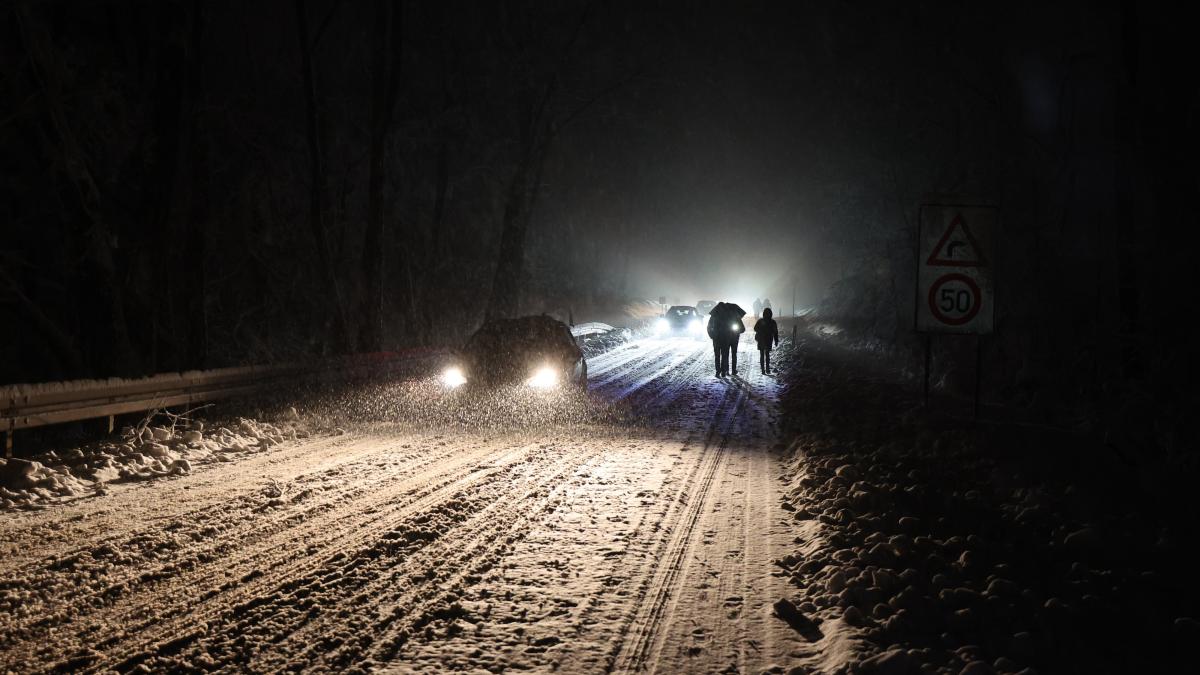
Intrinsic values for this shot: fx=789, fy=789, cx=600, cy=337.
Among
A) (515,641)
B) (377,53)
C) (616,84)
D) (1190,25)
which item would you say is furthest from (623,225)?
(515,641)

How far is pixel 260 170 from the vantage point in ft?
73.0

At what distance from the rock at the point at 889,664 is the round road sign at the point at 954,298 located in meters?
5.76

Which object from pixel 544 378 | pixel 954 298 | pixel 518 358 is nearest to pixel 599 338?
pixel 544 378

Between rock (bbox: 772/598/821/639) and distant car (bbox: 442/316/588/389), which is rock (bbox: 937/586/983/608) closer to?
rock (bbox: 772/598/821/639)

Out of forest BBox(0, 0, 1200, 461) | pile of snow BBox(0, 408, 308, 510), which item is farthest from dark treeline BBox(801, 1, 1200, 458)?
pile of snow BBox(0, 408, 308, 510)

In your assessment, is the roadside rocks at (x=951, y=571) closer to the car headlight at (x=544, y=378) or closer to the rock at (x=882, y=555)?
the rock at (x=882, y=555)

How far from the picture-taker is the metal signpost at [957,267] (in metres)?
8.85

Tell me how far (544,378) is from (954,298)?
345 inches

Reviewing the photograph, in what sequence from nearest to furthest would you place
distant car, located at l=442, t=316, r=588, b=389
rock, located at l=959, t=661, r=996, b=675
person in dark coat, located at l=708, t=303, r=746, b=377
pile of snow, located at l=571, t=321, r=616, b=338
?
1. rock, located at l=959, t=661, r=996, b=675
2. distant car, located at l=442, t=316, r=588, b=389
3. person in dark coat, located at l=708, t=303, r=746, b=377
4. pile of snow, located at l=571, t=321, r=616, b=338

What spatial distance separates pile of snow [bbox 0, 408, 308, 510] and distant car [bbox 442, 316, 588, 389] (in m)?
4.38

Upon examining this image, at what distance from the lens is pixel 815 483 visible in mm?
8203

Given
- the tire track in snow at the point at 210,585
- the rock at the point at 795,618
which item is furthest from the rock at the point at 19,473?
the rock at the point at 795,618

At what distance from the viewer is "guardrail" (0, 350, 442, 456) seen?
348 inches

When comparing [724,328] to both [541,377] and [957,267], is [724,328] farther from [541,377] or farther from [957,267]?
[957,267]
